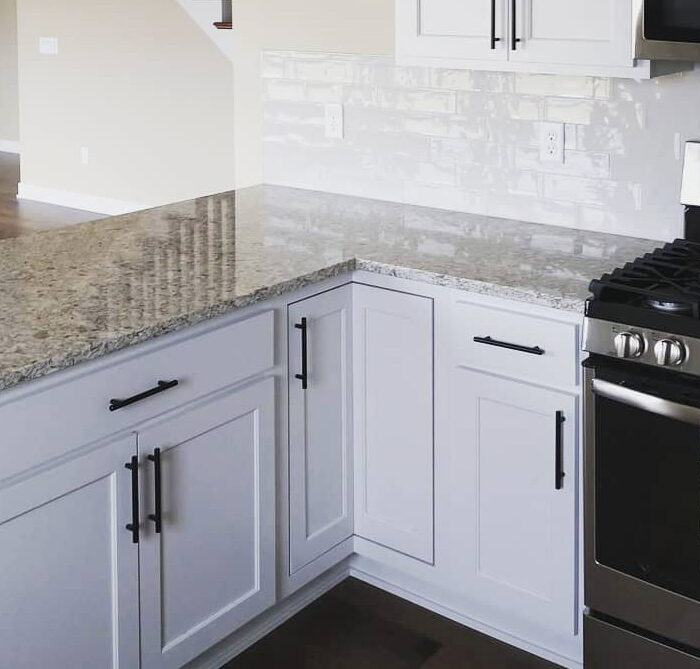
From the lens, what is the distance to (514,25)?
2.61 metres

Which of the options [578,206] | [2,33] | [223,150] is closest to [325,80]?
[578,206]

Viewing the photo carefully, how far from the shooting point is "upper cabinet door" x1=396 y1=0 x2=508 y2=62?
2635mm

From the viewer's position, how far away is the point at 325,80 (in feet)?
11.0

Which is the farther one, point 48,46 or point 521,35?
point 48,46

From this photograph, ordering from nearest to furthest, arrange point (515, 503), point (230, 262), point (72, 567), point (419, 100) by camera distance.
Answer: point (72, 567) → point (515, 503) → point (230, 262) → point (419, 100)

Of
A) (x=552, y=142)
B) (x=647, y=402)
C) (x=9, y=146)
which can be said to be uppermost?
(x=9, y=146)

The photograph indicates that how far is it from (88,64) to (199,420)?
233 inches

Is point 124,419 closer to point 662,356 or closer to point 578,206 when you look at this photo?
point 662,356

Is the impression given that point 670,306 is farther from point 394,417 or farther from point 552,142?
point 552,142

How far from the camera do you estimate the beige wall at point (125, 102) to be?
6852 mm

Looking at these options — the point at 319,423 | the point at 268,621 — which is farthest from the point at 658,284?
the point at 268,621

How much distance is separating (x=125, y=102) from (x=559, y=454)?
18.8 feet

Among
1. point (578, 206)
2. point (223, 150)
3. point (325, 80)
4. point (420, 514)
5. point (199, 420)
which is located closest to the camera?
point (199, 420)

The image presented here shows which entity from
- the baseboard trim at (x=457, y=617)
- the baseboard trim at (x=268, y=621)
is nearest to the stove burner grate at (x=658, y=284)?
the baseboard trim at (x=457, y=617)
